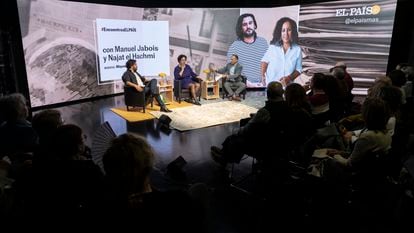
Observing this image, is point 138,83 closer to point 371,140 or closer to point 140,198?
point 371,140

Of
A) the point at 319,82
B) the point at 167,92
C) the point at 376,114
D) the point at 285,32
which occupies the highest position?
the point at 285,32

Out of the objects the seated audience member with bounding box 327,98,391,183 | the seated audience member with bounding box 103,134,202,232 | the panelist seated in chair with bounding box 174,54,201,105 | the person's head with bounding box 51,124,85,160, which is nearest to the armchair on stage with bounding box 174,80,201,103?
the panelist seated in chair with bounding box 174,54,201,105

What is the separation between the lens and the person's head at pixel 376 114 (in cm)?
239

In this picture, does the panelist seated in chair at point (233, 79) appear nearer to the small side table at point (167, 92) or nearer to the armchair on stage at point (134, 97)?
the small side table at point (167, 92)

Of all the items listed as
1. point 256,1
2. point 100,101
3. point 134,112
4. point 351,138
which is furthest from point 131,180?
point 256,1

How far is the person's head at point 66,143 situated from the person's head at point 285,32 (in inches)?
294

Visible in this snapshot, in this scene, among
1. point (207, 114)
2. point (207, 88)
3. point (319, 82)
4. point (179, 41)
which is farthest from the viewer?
point (179, 41)

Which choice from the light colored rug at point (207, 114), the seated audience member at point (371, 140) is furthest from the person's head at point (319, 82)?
the light colored rug at point (207, 114)

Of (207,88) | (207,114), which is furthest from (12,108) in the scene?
(207,88)

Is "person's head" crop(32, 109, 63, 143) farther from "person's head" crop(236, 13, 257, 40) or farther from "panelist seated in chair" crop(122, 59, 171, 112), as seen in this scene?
"person's head" crop(236, 13, 257, 40)

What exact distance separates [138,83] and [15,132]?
13.3 feet

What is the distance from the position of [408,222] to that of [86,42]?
272 inches

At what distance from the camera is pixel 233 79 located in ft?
25.6

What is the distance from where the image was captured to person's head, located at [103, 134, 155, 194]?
1301mm
